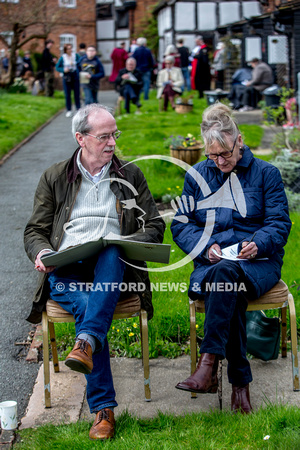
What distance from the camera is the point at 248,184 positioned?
394 cm

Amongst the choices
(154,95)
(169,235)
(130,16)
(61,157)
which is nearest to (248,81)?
(154,95)

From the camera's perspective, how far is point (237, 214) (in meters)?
3.93

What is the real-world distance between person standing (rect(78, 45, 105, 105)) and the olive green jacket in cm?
1293

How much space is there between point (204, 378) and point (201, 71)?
19718mm

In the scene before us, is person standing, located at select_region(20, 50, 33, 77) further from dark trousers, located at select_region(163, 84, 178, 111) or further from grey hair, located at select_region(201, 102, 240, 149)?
grey hair, located at select_region(201, 102, 240, 149)

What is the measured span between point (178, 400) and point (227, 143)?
1.58 meters

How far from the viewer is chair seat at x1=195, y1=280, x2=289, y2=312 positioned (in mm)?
3695

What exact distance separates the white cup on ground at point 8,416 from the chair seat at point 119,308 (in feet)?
1.88

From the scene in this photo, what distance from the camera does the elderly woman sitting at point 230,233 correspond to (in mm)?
3482

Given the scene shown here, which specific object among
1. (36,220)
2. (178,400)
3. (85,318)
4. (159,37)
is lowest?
(178,400)

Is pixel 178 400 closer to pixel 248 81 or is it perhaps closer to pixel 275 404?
pixel 275 404

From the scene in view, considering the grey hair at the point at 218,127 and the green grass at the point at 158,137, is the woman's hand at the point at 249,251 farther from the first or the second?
the green grass at the point at 158,137

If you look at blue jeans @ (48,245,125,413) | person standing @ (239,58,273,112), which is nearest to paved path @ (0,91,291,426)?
blue jeans @ (48,245,125,413)

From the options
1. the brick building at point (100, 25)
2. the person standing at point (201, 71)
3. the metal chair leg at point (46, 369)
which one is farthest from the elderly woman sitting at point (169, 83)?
the brick building at point (100, 25)
